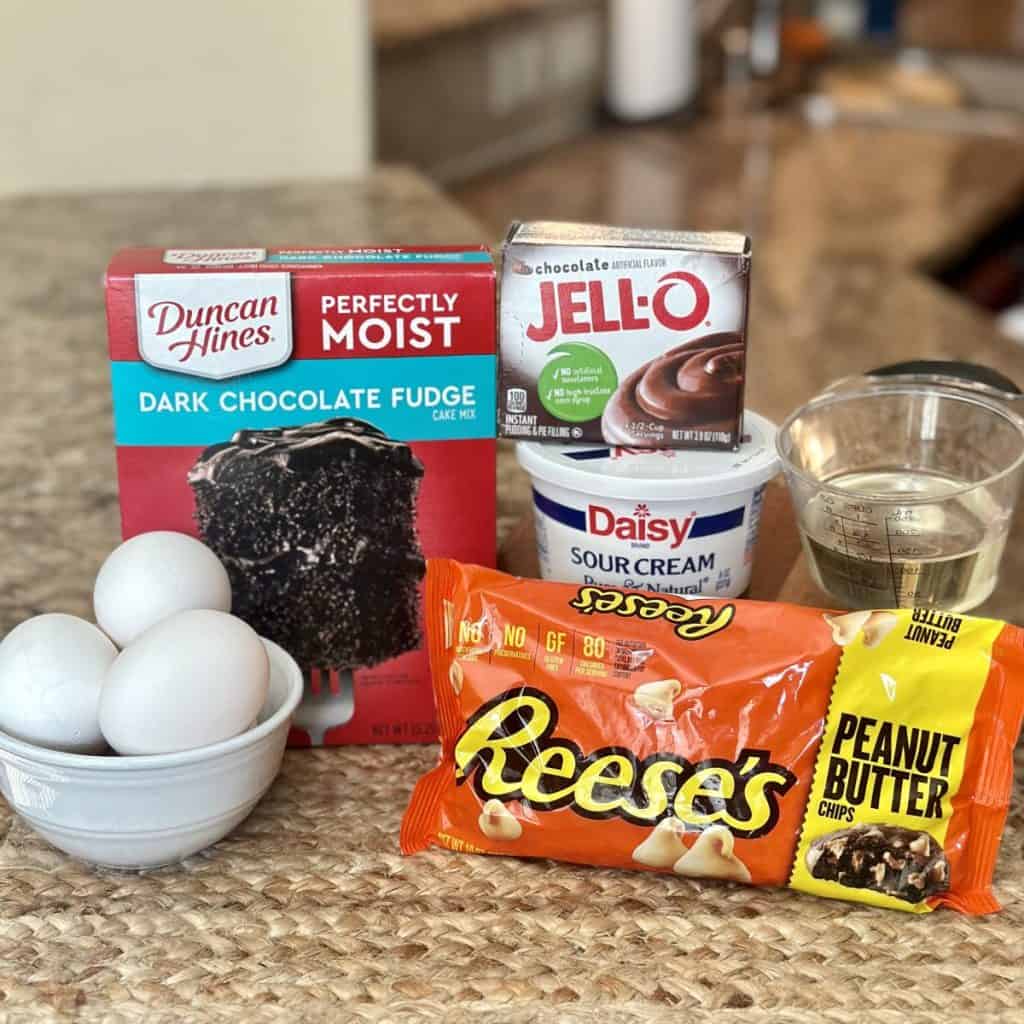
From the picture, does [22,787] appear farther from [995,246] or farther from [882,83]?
[882,83]

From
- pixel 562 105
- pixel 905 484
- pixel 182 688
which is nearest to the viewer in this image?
pixel 182 688

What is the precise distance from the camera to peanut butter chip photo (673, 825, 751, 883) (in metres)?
A: 0.74

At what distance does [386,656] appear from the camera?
872mm

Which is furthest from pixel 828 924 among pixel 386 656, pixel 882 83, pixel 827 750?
pixel 882 83

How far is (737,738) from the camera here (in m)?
0.74

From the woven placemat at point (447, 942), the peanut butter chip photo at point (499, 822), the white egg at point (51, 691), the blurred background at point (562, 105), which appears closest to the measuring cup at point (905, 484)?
the woven placemat at point (447, 942)

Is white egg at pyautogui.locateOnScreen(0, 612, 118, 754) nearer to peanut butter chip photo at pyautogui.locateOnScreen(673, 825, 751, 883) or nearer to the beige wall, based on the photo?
peanut butter chip photo at pyautogui.locateOnScreen(673, 825, 751, 883)

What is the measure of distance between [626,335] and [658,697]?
0.69 ft

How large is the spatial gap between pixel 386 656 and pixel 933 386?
0.42 meters

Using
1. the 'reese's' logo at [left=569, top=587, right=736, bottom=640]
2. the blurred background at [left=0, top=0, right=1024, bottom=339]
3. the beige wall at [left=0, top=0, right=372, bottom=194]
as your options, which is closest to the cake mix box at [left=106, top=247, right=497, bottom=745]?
the 'reese's' logo at [left=569, top=587, right=736, bottom=640]

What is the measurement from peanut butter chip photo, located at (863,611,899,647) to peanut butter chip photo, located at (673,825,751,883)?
0.12 metres

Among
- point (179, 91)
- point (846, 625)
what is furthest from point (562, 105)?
point (846, 625)

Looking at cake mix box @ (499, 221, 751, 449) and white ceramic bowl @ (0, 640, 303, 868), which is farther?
cake mix box @ (499, 221, 751, 449)

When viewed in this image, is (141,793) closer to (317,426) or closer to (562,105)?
(317,426)
